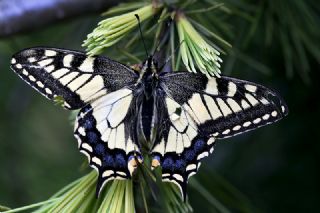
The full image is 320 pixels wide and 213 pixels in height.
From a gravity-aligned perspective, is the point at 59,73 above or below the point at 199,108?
above

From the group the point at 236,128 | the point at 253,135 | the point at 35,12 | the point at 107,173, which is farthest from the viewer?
the point at 253,135

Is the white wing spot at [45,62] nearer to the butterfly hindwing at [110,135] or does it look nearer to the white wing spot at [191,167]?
the butterfly hindwing at [110,135]

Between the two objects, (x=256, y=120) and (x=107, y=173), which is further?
(x=256, y=120)

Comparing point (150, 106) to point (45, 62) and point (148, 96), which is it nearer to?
point (148, 96)

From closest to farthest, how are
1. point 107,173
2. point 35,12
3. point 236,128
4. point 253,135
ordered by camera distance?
point 107,173 → point 236,128 → point 35,12 → point 253,135

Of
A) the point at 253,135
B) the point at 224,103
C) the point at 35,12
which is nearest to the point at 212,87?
the point at 224,103

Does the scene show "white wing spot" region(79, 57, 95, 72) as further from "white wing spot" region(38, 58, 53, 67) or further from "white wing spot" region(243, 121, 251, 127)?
"white wing spot" region(243, 121, 251, 127)

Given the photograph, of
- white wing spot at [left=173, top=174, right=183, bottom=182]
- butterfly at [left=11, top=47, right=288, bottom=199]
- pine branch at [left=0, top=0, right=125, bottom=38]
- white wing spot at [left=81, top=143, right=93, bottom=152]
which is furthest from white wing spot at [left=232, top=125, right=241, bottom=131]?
pine branch at [left=0, top=0, right=125, bottom=38]
